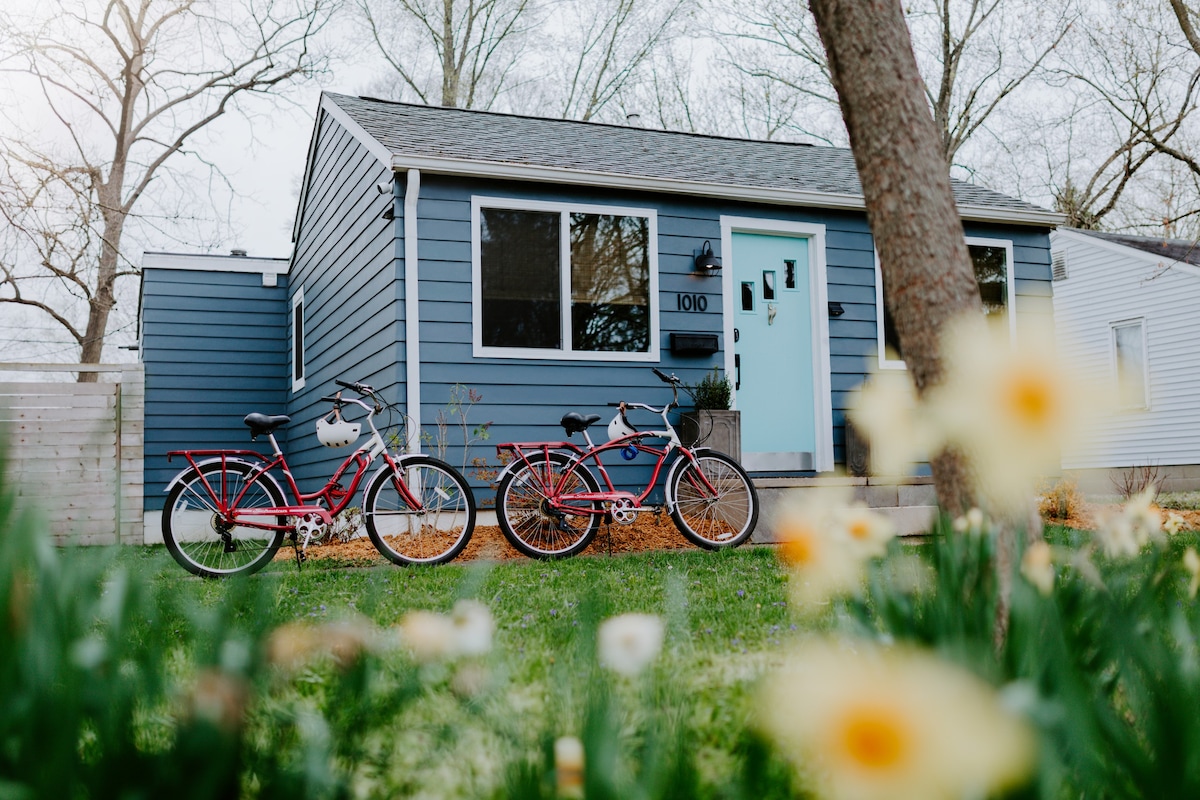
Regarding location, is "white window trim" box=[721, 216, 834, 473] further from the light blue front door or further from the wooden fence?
the wooden fence

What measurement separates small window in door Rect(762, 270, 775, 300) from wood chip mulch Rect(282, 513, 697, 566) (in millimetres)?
2511

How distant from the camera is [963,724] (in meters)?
0.53

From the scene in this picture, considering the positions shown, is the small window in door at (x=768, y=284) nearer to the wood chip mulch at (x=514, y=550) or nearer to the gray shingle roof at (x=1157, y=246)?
the wood chip mulch at (x=514, y=550)

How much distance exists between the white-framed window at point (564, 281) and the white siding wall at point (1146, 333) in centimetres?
950

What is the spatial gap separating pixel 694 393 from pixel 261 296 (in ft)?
22.9

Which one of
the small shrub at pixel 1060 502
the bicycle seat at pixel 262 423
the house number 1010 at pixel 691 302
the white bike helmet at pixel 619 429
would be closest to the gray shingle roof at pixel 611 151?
the house number 1010 at pixel 691 302

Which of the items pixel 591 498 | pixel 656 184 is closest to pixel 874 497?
pixel 591 498

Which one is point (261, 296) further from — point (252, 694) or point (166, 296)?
point (252, 694)

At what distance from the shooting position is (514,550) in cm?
641

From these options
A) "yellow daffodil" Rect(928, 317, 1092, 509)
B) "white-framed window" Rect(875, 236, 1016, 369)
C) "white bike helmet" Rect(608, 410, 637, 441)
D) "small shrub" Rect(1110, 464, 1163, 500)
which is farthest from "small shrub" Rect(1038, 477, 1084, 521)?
"yellow daffodil" Rect(928, 317, 1092, 509)

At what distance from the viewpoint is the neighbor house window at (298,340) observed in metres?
11.3

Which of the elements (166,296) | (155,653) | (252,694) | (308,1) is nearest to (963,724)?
(252,694)

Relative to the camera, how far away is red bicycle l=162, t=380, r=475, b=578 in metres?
5.44

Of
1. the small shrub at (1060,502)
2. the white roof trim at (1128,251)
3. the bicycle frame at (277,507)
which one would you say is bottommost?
the small shrub at (1060,502)
